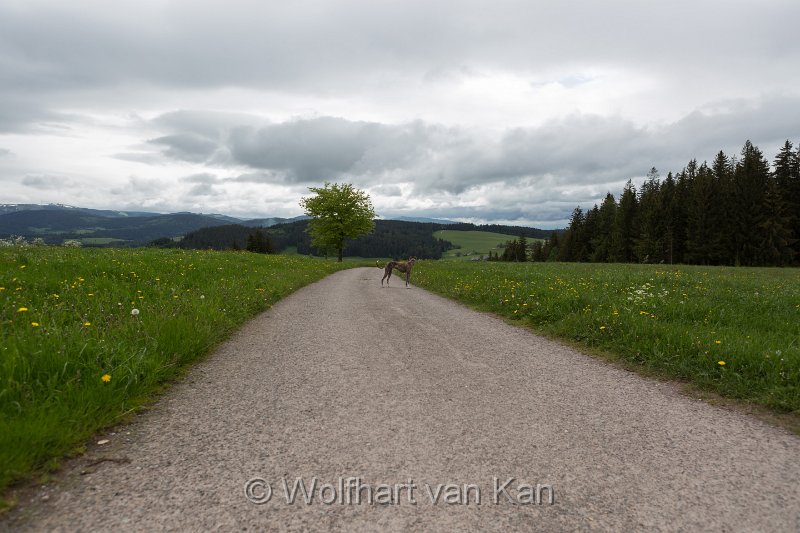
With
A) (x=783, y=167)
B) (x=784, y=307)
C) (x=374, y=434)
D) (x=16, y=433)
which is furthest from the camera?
(x=783, y=167)

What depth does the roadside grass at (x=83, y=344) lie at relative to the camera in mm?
3328

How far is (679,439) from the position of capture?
3.95 meters

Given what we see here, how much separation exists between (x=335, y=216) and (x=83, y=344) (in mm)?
51970

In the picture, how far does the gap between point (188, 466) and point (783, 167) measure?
260ft

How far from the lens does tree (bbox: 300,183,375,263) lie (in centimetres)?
5591

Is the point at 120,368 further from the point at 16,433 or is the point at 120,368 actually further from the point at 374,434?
the point at 374,434

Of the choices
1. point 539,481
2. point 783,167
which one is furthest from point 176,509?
point 783,167

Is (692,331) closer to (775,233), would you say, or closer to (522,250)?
(775,233)

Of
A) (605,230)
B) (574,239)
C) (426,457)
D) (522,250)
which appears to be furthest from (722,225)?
(426,457)

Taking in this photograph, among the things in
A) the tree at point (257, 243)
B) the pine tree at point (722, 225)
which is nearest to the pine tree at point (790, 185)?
the pine tree at point (722, 225)

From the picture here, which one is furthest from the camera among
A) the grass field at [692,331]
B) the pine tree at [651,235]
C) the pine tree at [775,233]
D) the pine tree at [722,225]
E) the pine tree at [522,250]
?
the pine tree at [522,250]

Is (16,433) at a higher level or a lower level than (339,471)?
higher

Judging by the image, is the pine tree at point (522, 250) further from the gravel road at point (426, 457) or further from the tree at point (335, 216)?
the gravel road at point (426, 457)

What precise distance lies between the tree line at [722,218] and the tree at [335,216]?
48.4 meters
